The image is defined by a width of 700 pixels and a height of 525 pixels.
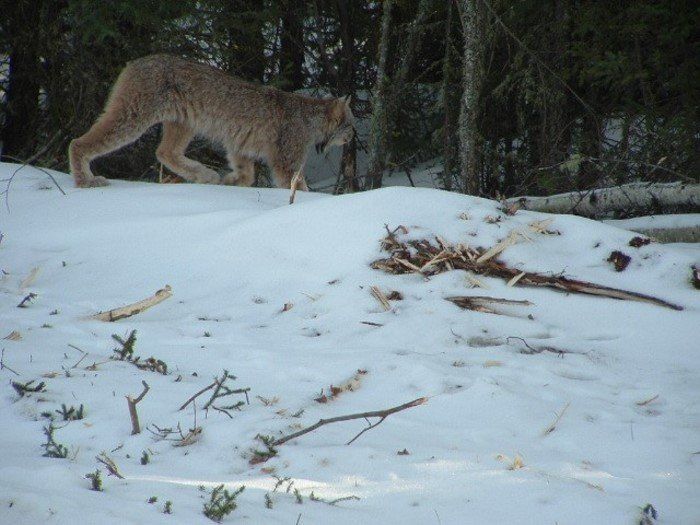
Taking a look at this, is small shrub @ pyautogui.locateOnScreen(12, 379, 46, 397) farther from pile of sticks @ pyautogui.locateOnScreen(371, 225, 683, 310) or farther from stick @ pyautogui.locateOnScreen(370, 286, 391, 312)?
pile of sticks @ pyautogui.locateOnScreen(371, 225, 683, 310)

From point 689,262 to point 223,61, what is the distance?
308 inches

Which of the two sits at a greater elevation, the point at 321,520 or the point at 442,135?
the point at 442,135

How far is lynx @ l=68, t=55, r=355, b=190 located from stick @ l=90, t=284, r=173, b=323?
11.0ft

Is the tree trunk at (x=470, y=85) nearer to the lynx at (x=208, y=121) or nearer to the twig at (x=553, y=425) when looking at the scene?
the lynx at (x=208, y=121)

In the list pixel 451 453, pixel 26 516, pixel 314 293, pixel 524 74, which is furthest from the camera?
pixel 524 74

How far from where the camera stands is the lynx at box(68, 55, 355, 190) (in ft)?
26.4

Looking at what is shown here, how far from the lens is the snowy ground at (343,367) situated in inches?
103

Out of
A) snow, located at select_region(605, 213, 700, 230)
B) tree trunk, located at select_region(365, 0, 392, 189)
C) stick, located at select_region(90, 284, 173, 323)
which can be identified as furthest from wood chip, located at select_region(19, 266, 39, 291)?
snow, located at select_region(605, 213, 700, 230)

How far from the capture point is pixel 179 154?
358 inches

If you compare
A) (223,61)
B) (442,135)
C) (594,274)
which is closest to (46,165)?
(223,61)

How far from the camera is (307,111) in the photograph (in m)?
9.71

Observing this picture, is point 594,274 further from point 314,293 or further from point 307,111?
point 307,111

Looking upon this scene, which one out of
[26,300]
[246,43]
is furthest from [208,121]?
[26,300]

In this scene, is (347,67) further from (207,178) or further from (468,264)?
(468,264)
